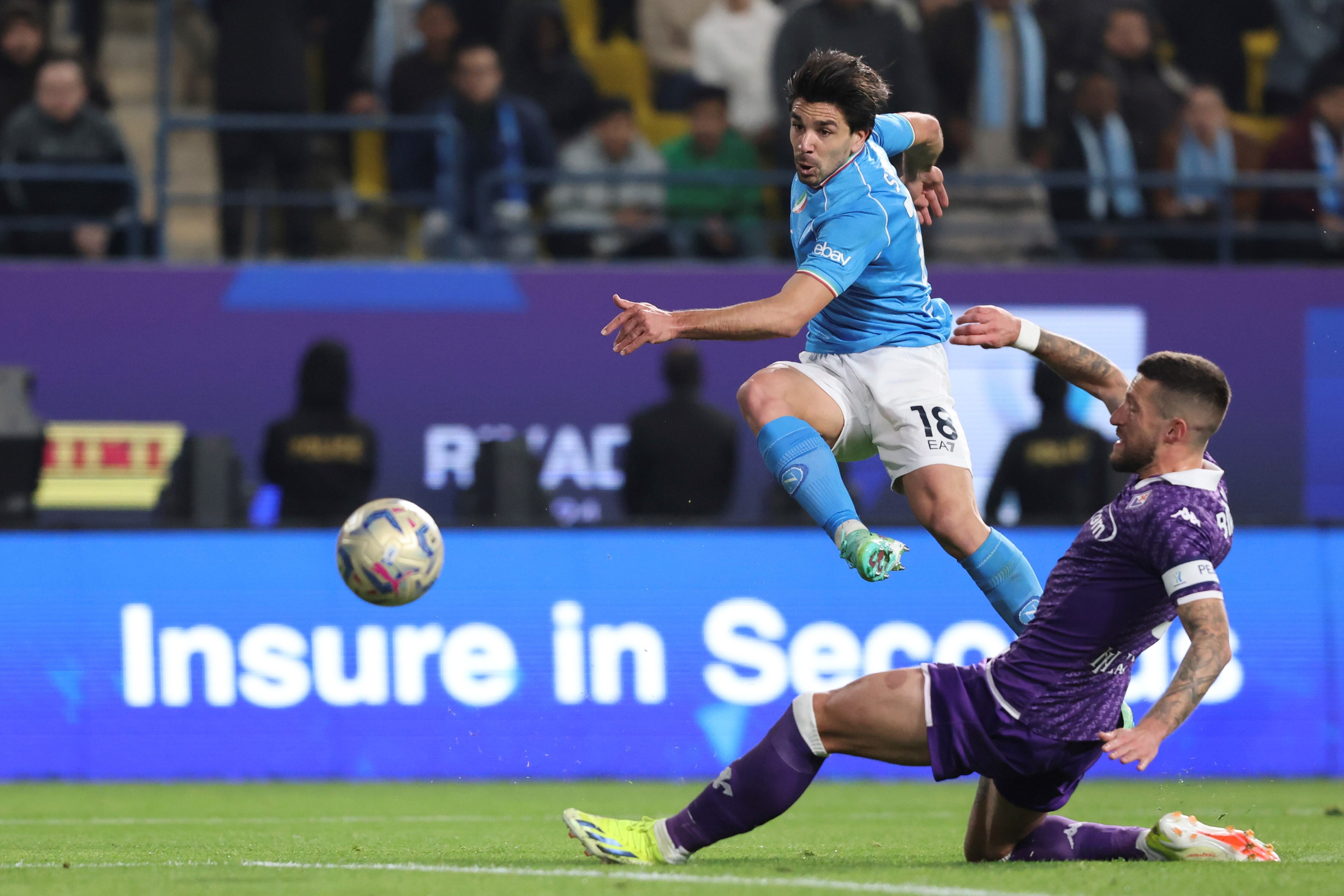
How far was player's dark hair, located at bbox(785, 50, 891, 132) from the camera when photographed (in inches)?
267

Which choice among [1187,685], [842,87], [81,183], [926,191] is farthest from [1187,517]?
[81,183]

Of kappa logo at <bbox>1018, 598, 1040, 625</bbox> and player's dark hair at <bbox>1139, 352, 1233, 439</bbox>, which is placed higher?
player's dark hair at <bbox>1139, 352, 1233, 439</bbox>

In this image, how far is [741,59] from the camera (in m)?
14.6

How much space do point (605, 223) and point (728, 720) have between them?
438cm

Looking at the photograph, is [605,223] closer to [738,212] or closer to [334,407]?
[738,212]

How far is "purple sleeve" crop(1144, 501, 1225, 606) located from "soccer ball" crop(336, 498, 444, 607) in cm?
280

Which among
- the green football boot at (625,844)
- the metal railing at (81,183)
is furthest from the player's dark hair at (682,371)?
the green football boot at (625,844)

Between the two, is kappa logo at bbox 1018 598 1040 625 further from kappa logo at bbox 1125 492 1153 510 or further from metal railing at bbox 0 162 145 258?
metal railing at bbox 0 162 145 258

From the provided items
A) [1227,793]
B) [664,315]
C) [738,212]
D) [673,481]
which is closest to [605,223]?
[738,212]

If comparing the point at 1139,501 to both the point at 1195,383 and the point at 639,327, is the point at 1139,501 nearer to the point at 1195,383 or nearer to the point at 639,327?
the point at 1195,383

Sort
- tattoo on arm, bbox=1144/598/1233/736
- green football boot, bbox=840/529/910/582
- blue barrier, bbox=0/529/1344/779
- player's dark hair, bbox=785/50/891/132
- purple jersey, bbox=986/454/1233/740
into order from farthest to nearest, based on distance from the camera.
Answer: blue barrier, bbox=0/529/1344/779, player's dark hair, bbox=785/50/891/132, green football boot, bbox=840/529/910/582, purple jersey, bbox=986/454/1233/740, tattoo on arm, bbox=1144/598/1233/736

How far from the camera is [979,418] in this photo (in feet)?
45.2

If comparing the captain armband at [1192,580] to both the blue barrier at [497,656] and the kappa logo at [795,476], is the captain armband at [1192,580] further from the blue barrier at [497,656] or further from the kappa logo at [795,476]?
the blue barrier at [497,656]

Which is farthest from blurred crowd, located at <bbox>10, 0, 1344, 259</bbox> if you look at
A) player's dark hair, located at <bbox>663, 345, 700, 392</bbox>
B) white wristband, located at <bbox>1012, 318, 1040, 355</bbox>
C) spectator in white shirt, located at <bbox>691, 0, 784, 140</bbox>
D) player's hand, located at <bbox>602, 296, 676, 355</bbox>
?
player's hand, located at <bbox>602, 296, 676, 355</bbox>
